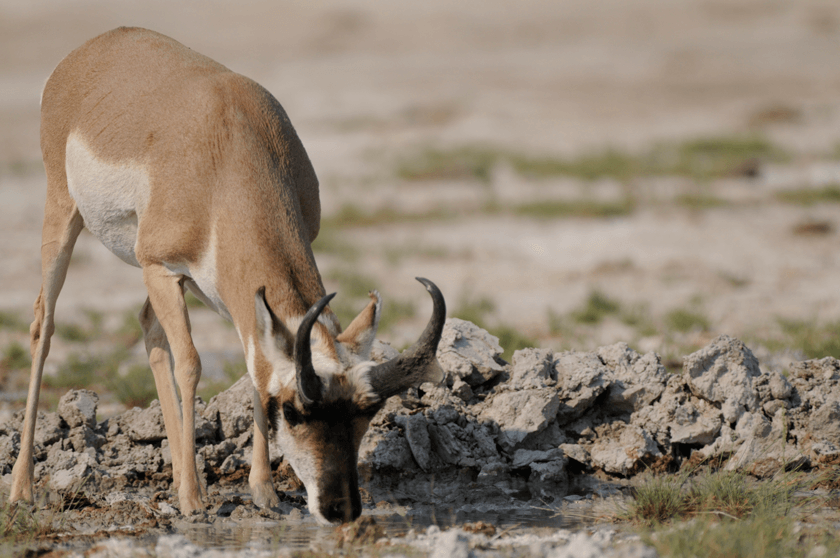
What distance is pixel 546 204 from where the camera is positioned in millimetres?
15477

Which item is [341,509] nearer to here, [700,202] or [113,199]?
[113,199]

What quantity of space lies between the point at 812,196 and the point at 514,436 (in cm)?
1136

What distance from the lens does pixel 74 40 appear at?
47750mm

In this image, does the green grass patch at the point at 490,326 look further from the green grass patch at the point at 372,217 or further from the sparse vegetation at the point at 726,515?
the green grass patch at the point at 372,217

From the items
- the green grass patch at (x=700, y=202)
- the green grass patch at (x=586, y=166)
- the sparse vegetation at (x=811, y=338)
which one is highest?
the green grass patch at (x=586, y=166)

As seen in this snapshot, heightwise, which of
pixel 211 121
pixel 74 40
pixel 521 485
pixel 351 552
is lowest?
pixel 521 485

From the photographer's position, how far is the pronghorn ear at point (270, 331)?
412cm

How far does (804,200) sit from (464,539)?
12878mm

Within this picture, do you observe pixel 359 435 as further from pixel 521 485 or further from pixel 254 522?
pixel 521 485

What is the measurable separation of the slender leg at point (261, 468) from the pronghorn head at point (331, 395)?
0.96 metres

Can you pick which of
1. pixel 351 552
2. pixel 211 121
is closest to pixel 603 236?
pixel 211 121

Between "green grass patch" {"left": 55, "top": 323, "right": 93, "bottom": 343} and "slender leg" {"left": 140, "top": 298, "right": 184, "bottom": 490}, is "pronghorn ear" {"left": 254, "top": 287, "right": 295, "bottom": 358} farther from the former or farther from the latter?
"green grass patch" {"left": 55, "top": 323, "right": 93, "bottom": 343}

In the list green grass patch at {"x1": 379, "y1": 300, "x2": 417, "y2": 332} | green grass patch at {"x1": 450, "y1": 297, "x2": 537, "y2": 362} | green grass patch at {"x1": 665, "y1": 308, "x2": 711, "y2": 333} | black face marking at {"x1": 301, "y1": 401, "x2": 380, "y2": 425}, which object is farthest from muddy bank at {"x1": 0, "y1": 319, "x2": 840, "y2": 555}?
green grass patch at {"x1": 379, "y1": 300, "x2": 417, "y2": 332}

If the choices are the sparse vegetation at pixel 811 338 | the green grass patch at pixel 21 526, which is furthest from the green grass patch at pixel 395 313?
the green grass patch at pixel 21 526
